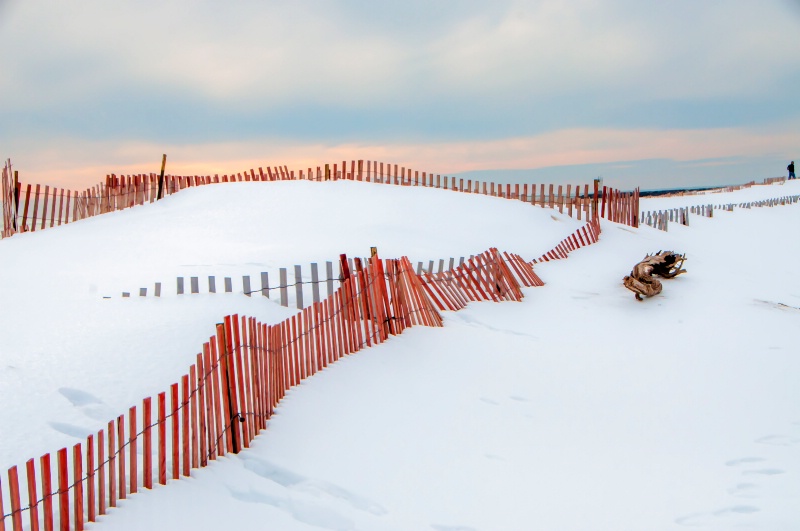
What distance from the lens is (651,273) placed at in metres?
12.4

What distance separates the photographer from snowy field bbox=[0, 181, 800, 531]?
487cm

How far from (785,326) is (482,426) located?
6.23 metres

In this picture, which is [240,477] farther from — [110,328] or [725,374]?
[725,374]

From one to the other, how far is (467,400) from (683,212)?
63.2 ft

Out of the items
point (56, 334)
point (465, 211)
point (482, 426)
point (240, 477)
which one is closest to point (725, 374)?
point (482, 426)

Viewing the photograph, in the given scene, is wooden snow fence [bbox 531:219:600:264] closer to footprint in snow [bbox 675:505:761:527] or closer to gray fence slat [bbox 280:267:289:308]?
gray fence slat [bbox 280:267:289:308]

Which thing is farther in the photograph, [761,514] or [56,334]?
[56,334]

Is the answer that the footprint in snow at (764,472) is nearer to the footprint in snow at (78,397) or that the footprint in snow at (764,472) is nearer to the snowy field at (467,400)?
the snowy field at (467,400)

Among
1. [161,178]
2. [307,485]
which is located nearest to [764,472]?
[307,485]

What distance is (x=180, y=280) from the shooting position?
8750mm

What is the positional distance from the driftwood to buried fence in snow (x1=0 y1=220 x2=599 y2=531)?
351cm

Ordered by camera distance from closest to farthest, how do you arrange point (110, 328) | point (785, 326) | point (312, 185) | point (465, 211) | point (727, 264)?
point (110, 328)
point (785, 326)
point (727, 264)
point (465, 211)
point (312, 185)

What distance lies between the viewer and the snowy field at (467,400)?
16.0 ft

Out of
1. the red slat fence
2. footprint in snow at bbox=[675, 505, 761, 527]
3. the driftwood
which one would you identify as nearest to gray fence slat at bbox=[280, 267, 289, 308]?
the red slat fence
